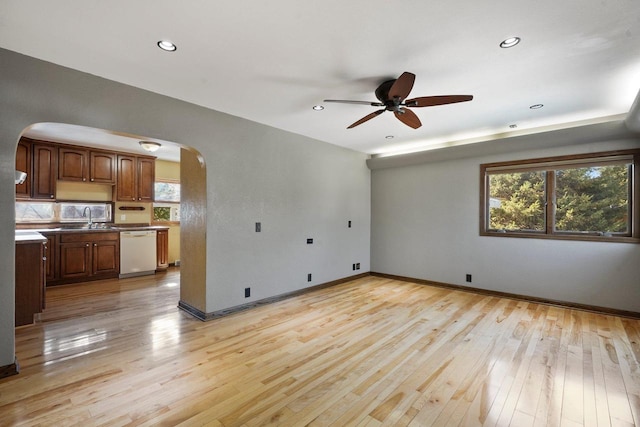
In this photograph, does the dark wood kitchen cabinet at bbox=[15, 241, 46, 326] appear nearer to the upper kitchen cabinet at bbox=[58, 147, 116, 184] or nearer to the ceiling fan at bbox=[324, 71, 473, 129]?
the upper kitchen cabinet at bbox=[58, 147, 116, 184]

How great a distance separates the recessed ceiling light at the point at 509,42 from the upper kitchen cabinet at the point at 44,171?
22.7 feet

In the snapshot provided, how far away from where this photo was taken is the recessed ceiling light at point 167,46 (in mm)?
2139

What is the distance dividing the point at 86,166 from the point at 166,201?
1.72m

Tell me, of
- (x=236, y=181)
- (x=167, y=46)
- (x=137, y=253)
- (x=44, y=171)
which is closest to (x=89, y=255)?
(x=137, y=253)

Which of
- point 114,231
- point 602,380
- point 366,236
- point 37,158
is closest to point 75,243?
point 114,231

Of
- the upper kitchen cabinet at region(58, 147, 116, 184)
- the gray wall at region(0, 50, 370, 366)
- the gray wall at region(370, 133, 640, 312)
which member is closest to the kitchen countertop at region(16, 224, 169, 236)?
the upper kitchen cabinet at region(58, 147, 116, 184)

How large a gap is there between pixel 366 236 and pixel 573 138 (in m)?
3.58

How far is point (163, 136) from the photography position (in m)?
3.08

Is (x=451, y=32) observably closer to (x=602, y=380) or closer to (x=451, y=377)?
(x=451, y=377)

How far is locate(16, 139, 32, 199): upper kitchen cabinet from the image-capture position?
4.84 meters

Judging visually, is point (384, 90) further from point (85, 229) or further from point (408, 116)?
point (85, 229)

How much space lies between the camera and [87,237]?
17.1ft

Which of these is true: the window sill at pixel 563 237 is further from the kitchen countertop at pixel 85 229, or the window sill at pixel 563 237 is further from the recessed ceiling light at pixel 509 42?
the kitchen countertop at pixel 85 229

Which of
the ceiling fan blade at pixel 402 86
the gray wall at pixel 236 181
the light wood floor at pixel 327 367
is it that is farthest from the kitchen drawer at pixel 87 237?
the ceiling fan blade at pixel 402 86
